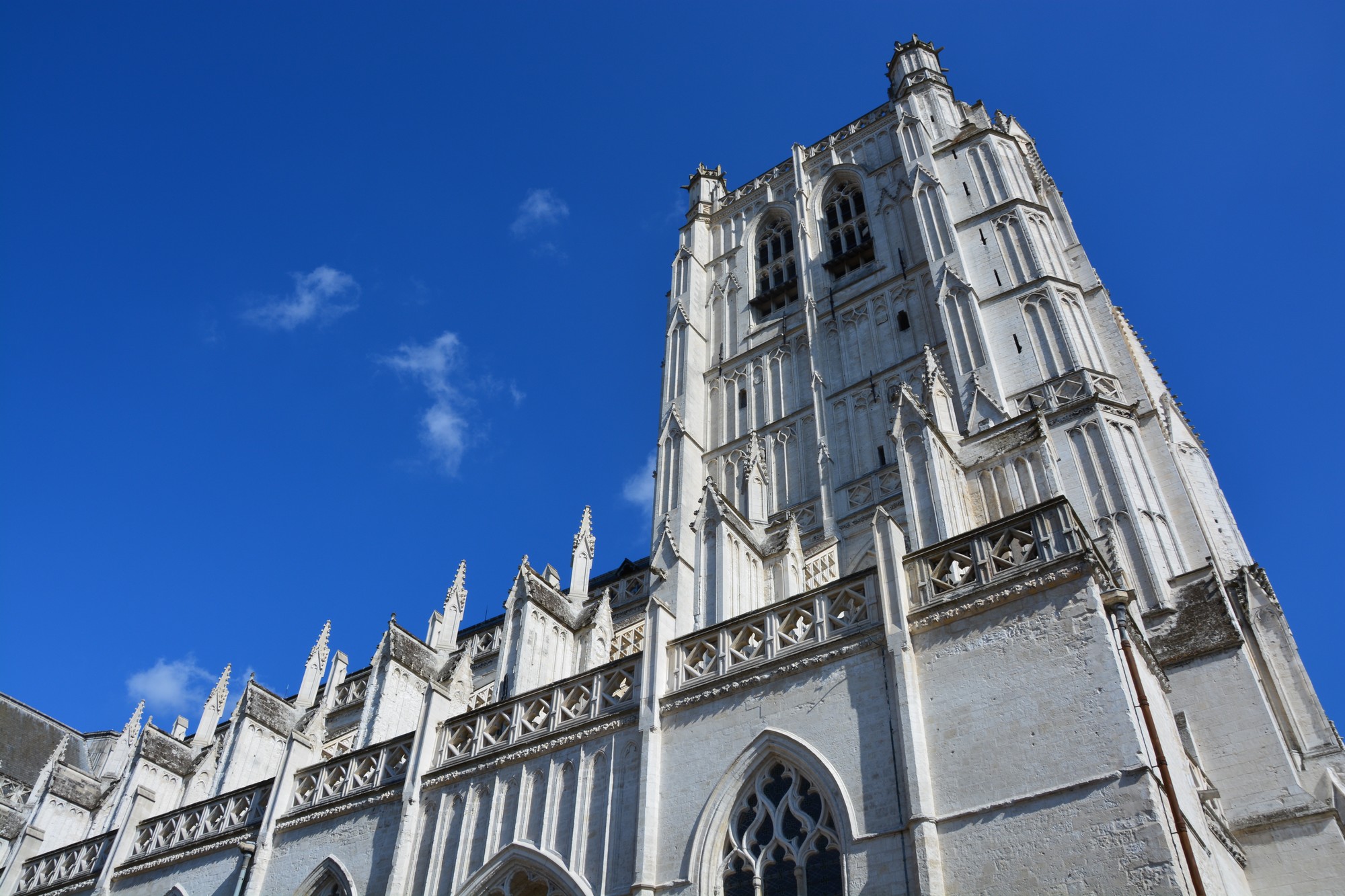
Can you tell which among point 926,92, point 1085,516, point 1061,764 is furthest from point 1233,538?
point 926,92

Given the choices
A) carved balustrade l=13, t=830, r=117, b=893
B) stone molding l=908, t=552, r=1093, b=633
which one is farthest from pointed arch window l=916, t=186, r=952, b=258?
carved balustrade l=13, t=830, r=117, b=893

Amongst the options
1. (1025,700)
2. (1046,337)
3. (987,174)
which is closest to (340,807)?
(1025,700)

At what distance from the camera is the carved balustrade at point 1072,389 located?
65.7 feet

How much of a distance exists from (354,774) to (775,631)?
6.77m

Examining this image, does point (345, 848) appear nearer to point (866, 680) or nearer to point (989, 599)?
point (866, 680)

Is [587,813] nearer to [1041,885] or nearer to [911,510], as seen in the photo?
[1041,885]

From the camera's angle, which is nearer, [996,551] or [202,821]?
[996,551]

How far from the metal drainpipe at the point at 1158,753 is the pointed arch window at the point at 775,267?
22.4 meters

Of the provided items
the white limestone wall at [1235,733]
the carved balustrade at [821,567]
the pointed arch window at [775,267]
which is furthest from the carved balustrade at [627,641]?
the pointed arch window at [775,267]

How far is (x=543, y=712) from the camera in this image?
42.7 ft

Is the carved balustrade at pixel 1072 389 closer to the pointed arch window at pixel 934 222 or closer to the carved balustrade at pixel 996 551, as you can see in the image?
the pointed arch window at pixel 934 222

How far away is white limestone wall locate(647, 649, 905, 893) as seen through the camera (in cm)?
927

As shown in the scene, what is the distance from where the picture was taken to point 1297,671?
52.0 ft

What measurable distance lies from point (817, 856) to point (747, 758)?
1.26 meters
